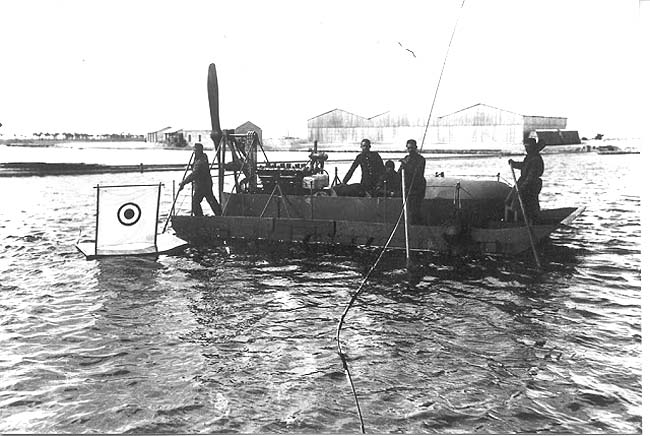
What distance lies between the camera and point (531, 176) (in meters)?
13.9

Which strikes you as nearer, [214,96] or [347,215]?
[347,215]

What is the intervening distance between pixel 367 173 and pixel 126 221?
6.96 meters

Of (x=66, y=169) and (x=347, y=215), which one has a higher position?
(x=66, y=169)

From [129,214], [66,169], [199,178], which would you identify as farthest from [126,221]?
[66,169]

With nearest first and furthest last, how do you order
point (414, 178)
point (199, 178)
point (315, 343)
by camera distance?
1. point (315, 343)
2. point (414, 178)
3. point (199, 178)

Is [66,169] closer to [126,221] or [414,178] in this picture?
[126,221]

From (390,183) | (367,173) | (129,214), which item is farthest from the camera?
(367,173)

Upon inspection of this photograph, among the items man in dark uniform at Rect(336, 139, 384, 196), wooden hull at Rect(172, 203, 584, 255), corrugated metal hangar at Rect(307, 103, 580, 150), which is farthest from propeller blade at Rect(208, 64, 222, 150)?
corrugated metal hangar at Rect(307, 103, 580, 150)

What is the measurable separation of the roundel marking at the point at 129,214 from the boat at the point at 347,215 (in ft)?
11.7

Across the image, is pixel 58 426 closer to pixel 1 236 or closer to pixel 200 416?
pixel 200 416

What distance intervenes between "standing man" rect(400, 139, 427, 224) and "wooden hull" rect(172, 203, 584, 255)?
2.02 ft

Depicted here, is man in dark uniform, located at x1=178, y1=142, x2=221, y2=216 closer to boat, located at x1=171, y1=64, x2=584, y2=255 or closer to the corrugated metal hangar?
boat, located at x1=171, y1=64, x2=584, y2=255

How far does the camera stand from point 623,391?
23.5ft

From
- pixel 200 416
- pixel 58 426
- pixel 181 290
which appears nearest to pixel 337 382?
pixel 200 416
